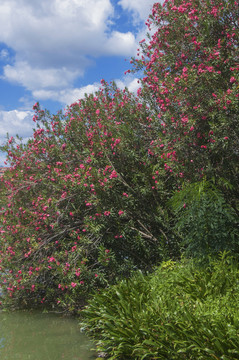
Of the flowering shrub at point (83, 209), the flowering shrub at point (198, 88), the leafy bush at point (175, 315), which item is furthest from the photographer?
the flowering shrub at point (83, 209)

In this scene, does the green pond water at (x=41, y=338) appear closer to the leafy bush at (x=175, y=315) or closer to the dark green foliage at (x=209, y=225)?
the leafy bush at (x=175, y=315)

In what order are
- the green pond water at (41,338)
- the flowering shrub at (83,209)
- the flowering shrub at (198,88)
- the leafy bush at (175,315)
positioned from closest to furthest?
the leafy bush at (175,315) < the green pond water at (41,338) < the flowering shrub at (198,88) < the flowering shrub at (83,209)

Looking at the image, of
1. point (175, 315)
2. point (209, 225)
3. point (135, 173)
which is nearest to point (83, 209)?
point (135, 173)

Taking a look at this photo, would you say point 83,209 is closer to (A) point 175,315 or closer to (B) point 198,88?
(B) point 198,88

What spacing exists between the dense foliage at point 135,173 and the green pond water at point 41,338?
1.76 ft

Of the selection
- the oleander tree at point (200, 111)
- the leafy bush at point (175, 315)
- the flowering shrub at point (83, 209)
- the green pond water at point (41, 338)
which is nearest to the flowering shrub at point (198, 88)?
the oleander tree at point (200, 111)

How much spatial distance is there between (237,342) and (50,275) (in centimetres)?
620

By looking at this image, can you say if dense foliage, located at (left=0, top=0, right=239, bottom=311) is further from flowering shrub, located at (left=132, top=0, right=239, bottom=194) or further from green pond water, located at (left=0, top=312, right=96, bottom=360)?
green pond water, located at (left=0, top=312, right=96, bottom=360)

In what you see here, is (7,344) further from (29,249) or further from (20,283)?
(29,249)

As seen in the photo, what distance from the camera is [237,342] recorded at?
179 inches

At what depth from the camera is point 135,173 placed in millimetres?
9172

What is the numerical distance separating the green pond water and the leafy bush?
0.49m

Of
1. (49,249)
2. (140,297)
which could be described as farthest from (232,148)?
(49,249)

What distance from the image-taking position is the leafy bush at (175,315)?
4809 millimetres
